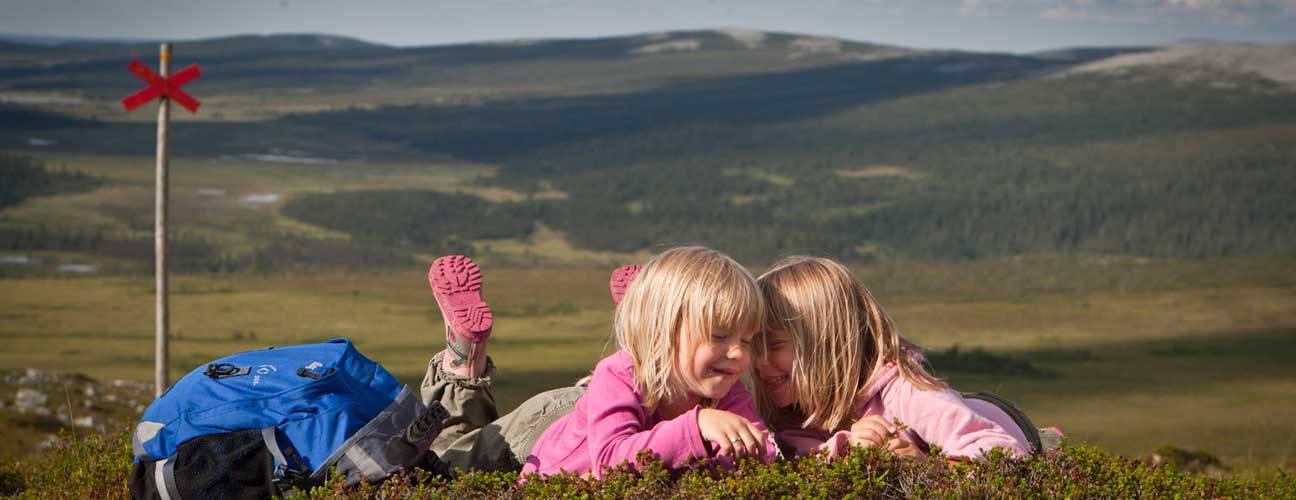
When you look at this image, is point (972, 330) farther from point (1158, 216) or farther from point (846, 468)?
point (1158, 216)

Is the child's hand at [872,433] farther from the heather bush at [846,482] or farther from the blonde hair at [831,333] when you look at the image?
the blonde hair at [831,333]

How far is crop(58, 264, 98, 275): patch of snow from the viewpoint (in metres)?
106

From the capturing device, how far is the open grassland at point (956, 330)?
36812 mm

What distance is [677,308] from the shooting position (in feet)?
17.7

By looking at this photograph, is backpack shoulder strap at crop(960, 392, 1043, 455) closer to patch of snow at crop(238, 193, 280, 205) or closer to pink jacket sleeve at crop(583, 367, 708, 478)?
pink jacket sleeve at crop(583, 367, 708, 478)

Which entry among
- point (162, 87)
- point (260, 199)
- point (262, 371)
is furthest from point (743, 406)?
point (260, 199)

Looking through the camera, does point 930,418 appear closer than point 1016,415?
Yes

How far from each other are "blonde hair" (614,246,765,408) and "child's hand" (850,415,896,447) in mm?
707

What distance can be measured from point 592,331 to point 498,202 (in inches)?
4267

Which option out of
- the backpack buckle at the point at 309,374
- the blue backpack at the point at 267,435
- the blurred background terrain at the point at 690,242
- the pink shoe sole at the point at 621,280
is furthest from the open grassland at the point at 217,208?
the backpack buckle at the point at 309,374

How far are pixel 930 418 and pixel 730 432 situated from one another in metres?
1.10

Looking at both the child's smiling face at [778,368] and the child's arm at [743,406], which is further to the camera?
the child's smiling face at [778,368]

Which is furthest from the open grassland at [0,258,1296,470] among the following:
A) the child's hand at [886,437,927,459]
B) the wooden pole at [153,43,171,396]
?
the child's hand at [886,437,927,459]

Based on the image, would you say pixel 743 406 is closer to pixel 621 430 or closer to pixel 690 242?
pixel 621 430
